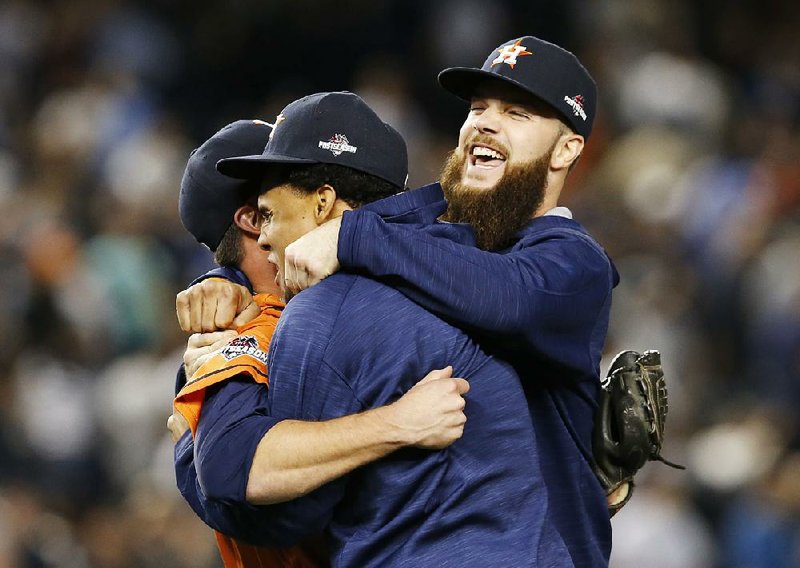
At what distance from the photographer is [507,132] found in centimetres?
340

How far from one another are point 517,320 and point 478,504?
0.37 metres

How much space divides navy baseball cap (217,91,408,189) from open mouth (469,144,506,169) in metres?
0.38

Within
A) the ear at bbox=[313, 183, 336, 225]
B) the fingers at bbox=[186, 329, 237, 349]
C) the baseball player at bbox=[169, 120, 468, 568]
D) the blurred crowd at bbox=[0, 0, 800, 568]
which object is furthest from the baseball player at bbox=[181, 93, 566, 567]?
the blurred crowd at bbox=[0, 0, 800, 568]

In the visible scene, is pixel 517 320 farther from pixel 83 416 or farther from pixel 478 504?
pixel 83 416

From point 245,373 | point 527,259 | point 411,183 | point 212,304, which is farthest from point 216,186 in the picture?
point 411,183

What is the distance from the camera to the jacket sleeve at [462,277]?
2.74 meters

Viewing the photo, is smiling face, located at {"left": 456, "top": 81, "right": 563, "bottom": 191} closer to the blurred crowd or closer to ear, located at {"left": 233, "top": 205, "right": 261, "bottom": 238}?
ear, located at {"left": 233, "top": 205, "right": 261, "bottom": 238}

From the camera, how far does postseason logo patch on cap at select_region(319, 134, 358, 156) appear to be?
2.94 metres

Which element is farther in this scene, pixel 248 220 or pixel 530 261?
pixel 248 220

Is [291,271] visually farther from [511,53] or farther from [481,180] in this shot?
[511,53]

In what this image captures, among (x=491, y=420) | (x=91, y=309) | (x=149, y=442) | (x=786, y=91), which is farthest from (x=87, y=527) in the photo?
(x=491, y=420)

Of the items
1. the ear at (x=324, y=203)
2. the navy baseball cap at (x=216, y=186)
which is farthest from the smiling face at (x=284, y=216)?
the navy baseball cap at (x=216, y=186)

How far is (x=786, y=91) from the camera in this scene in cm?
850

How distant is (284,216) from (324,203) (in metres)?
0.09
